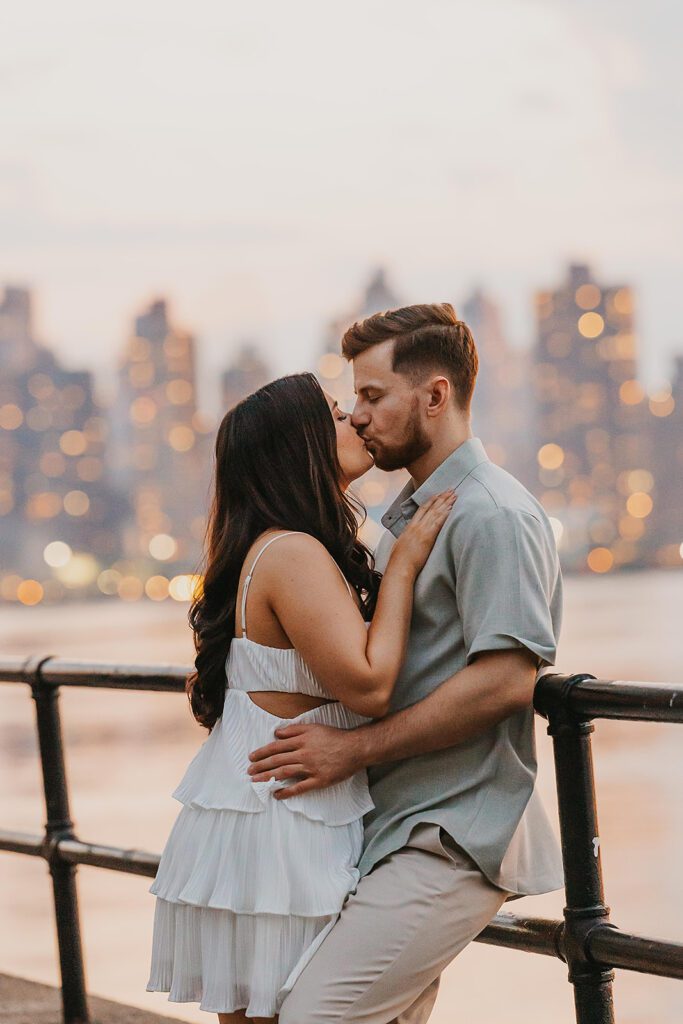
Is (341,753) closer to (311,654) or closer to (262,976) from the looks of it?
(311,654)

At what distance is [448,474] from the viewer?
2725mm

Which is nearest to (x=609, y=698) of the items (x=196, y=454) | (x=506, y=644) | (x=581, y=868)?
(x=506, y=644)

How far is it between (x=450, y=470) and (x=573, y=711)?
1.61ft

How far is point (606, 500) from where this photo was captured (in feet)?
520

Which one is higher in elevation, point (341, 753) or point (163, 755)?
point (163, 755)

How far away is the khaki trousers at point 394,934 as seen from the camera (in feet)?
8.23

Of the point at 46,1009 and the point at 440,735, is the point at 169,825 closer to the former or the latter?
the point at 46,1009

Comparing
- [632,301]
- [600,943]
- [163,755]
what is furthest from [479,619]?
[632,301]

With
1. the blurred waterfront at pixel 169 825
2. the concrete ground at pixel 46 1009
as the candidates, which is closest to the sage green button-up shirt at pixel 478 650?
the blurred waterfront at pixel 169 825

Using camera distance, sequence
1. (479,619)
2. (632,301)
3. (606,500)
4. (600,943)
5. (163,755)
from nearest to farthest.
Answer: (479,619) < (600,943) < (163,755) < (606,500) < (632,301)

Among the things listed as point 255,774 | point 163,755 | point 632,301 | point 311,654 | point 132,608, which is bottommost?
point 255,774

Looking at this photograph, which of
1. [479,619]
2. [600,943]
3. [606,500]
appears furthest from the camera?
[606,500]

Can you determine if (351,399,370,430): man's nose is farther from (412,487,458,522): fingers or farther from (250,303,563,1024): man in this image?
(412,487,458,522): fingers

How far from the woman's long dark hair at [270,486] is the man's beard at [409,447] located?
0.34 feet
